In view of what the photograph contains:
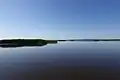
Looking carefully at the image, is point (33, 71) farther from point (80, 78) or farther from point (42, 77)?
point (80, 78)

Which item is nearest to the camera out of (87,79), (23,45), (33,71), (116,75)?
(87,79)

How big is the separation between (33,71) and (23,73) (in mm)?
348

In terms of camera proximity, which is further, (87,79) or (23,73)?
(23,73)

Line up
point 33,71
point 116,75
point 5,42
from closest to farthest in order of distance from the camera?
point 116,75, point 33,71, point 5,42

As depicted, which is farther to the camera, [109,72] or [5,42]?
[5,42]

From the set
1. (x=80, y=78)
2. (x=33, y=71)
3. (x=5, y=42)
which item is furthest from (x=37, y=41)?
(x=80, y=78)

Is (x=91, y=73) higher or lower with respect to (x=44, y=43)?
lower

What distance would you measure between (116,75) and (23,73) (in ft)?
7.19

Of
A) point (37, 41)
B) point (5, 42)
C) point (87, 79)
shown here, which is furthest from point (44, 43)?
point (87, 79)

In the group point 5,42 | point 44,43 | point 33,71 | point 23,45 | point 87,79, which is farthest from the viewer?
point 44,43

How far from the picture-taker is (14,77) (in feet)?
15.8

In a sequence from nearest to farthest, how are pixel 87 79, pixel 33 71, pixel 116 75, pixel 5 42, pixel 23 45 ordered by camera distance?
pixel 87 79 < pixel 116 75 < pixel 33 71 < pixel 5 42 < pixel 23 45

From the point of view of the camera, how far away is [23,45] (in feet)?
44.4

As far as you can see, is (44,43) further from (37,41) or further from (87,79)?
(87,79)
